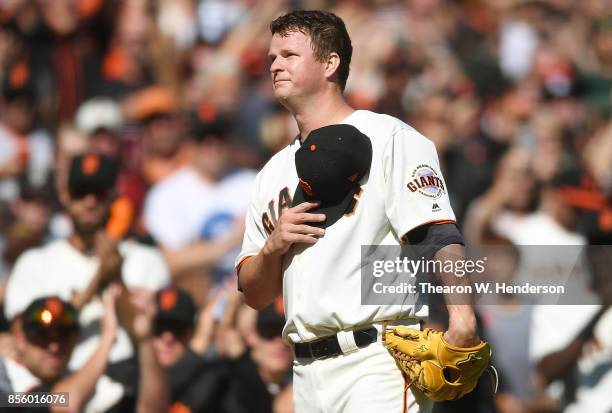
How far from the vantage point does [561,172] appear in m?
9.66

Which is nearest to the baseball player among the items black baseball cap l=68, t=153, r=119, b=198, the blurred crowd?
the blurred crowd

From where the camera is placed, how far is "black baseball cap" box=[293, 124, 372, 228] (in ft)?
13.7

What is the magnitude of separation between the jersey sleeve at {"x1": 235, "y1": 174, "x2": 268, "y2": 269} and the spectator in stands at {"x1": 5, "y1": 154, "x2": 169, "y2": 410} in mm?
1722

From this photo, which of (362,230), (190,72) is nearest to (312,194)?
(362,230)

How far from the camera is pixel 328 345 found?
424 centimetres

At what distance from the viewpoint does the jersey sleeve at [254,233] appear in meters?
4.68

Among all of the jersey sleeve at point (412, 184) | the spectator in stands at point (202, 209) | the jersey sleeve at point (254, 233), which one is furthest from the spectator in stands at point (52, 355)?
the spectator in stands at point (202, 209)

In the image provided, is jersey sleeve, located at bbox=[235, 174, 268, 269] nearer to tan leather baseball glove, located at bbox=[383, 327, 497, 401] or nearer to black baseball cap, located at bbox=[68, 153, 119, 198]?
tan leather baseball glove, located at bbox=[383, 327, 497, 401]

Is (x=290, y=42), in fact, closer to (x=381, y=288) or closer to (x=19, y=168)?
(x=381, y=288)

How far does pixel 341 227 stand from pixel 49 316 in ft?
7.18

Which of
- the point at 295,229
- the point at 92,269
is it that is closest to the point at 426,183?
the point at 295,229

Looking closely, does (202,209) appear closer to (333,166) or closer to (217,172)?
(217,172)

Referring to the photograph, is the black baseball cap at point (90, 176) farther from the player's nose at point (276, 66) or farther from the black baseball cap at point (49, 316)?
the player's nose at point (276, 66)

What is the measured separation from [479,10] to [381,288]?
420 inches
